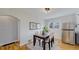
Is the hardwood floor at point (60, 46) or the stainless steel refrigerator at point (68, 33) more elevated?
the stainless steel refrigerator at point (68, 33)

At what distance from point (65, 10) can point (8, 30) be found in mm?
1065

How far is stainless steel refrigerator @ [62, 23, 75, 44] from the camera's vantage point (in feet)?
5.98

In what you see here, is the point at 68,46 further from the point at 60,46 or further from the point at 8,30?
the point at 8,30

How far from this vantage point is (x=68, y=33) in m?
1.87

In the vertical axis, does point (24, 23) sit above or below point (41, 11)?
below

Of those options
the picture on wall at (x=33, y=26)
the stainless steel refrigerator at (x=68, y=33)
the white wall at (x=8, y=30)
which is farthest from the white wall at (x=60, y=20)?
the white wall at (x=8, y=30)

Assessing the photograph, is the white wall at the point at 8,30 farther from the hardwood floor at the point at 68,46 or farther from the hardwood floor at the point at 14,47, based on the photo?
the hardwood floor at the point at 68,46

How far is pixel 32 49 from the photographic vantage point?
6.01 feet

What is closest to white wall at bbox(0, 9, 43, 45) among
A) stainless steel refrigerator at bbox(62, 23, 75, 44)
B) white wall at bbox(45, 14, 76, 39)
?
white wall at bbox(45, 14, 76, 39)

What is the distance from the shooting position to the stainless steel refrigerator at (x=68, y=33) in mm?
1824

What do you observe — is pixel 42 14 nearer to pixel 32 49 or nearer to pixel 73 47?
pixel 32 49

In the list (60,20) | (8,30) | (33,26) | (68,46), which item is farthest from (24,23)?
(68,46)
